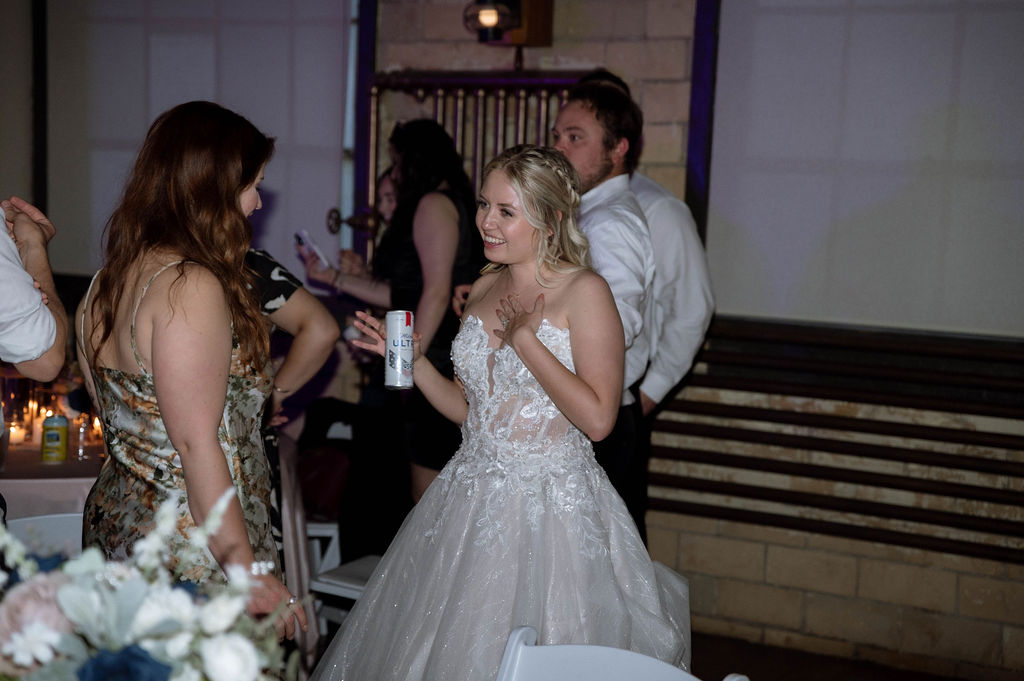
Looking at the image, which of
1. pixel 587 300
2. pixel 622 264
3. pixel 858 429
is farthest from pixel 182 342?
pixel 858 429

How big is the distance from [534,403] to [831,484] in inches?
77.8

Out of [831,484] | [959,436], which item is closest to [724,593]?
[831,484]

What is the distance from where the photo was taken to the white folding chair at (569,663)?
4.88 feet

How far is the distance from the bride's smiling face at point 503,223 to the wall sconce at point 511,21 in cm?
182

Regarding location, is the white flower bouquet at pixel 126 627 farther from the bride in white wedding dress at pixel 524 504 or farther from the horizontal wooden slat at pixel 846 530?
the horizontal wooden slat at pixel 846 530

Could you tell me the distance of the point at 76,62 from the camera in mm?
4906

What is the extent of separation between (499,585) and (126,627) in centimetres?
122

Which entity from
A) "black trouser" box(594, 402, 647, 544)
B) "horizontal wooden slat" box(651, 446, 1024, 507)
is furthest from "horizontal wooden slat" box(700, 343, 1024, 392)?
"black trouser" box(594, 402, 647, 544)

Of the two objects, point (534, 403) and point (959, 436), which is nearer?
point (534, 403)

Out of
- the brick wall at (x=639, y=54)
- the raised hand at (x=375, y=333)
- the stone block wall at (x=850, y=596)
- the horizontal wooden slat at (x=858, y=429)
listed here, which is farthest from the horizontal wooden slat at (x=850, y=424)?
the raised hand at (x=375, y=333)

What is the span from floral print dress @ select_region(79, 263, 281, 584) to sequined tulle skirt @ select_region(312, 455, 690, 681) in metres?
0.44

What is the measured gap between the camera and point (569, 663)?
4.93 feet

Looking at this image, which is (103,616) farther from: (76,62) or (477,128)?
(76,62)

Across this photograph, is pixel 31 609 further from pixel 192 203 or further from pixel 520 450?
pixel 520 450
